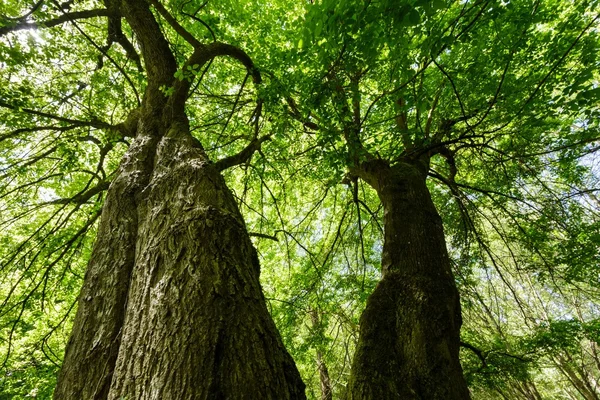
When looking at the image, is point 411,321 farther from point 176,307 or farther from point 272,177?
point 272,177

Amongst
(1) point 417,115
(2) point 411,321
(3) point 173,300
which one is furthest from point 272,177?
(3) point 173,300

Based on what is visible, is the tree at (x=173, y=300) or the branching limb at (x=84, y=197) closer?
the tree at (x=173, y=300)

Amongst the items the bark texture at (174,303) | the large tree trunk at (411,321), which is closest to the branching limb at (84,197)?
the bark texture at (174,303)

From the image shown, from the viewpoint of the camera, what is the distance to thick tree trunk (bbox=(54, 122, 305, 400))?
1.35 m

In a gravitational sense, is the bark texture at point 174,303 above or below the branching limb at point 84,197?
below

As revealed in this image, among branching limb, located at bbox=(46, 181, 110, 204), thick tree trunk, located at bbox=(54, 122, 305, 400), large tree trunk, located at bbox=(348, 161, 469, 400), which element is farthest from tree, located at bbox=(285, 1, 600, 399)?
branching limb, located at bbox=(46, 181, 110, 204)

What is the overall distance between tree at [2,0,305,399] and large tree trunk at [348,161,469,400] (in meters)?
1.33

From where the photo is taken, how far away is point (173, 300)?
158 centimetres

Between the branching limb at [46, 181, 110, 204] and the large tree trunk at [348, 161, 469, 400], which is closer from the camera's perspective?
the large tree trunk at [348, 161, 469, 400]

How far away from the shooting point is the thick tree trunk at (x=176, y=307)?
135 cm

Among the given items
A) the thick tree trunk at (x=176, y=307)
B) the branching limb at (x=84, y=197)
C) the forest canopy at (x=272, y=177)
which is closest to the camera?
the thick tree trunk at (x=176, y=307)

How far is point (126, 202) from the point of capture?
2668mm

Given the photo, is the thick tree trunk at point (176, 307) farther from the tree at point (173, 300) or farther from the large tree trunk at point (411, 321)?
the large tree trunk at point (411, 321)

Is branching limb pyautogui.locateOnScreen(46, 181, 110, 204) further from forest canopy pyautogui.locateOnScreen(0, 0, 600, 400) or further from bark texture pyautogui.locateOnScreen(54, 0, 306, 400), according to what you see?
bark texture pyautogui.locateOnScreen(54, 0, 306, 400)
